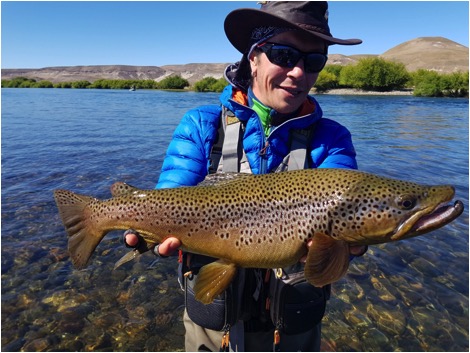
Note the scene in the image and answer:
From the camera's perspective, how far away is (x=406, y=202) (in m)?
2.52

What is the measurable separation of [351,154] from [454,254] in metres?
5.10

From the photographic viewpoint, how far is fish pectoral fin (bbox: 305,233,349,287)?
2.37 meters

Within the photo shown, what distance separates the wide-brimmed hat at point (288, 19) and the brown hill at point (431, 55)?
116 m

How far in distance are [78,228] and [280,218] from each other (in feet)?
5.52

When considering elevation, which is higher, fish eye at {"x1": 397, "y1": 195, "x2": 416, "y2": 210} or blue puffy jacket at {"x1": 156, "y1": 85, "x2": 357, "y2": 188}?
blue puffy jacket at {"x1": 156, "y1": 85, "x2": 357, "y2": 188}

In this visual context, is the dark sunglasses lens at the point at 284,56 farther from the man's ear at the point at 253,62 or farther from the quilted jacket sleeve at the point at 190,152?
the quilted jacket sleeve at the point at 190,152

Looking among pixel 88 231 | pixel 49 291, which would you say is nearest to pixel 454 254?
pixel 88 231

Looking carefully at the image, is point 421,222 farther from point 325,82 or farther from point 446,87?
point 325,82

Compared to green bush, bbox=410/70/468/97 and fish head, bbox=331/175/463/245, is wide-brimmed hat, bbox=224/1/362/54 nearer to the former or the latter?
fish head, bbox=331/175/463/245

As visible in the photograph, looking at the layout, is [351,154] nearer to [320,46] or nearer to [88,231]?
[320,46]

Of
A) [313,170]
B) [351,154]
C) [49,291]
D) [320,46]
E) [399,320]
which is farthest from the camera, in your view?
[49,291]

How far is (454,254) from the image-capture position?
21.9 feet

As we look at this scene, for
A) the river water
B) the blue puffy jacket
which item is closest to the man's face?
the blue puffy jacket

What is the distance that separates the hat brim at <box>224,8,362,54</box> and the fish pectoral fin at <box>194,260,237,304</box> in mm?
1929
